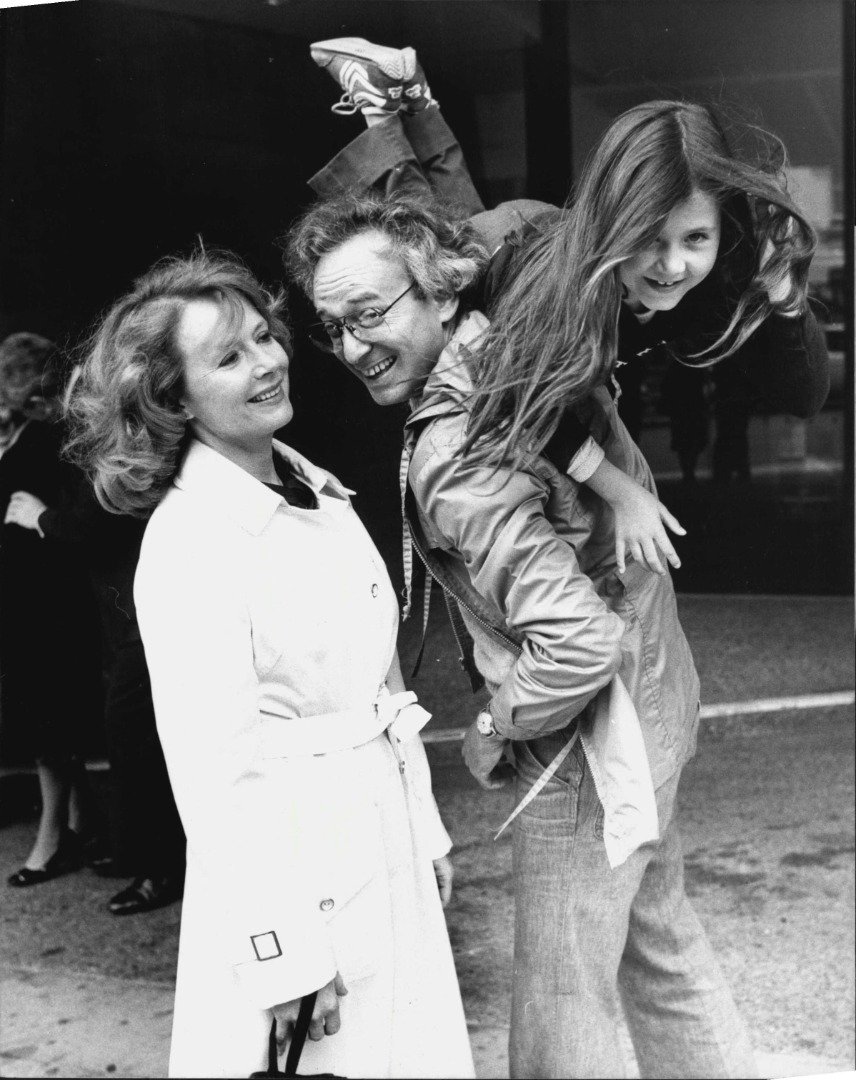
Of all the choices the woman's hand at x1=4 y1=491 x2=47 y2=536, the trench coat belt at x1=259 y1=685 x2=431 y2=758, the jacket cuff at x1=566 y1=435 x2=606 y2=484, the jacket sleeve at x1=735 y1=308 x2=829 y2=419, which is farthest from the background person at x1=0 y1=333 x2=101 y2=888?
the jacket sleeve at x1=735 y1=308 x2=829 y2=419

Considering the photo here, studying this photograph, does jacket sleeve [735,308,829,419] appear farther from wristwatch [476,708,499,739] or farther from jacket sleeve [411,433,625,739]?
wristwatch [476,708,499,739]

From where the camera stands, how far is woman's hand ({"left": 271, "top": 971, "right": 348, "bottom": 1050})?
2.27 meters

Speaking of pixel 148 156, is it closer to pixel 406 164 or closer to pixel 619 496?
pixel 406 164

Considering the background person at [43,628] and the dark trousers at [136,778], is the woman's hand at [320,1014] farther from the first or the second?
the background person at [43,628]

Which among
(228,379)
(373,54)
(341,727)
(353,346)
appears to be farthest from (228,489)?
(373,54)

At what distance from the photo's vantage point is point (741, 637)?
13.7 feet

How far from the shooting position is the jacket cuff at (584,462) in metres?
2.40

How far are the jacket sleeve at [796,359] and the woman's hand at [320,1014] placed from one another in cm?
146

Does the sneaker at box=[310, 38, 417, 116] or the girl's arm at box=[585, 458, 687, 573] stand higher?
the sneaker at box=[310, 38, 417, 116]

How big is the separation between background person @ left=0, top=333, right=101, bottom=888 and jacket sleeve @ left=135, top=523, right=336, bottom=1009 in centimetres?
73

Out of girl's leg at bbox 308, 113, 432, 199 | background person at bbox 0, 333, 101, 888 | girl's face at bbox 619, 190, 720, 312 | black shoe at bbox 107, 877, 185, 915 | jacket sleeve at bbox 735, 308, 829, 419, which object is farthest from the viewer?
black shoe at bbox 107, 877, 185, 915

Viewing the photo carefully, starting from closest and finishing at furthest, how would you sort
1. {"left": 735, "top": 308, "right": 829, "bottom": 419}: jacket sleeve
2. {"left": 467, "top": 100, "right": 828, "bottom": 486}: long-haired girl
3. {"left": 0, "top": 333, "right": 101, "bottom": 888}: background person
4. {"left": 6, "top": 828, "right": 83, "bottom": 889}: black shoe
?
{"left": 467, "top": 100, "right": 828, "bottom": 486}: long-haired girl < {"left": 735, "top": 308, "right": 829, "bottom": 419}: jacket sleeve < {"left": 0, "top": 333, "right": 101, "bottom": 888}: background person < {"left": 6, "top": 828, "right": 83, "bottom": 889}: black shoe

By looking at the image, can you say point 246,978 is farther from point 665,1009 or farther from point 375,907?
point 665,1009

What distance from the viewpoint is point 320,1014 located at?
7.55 feet
